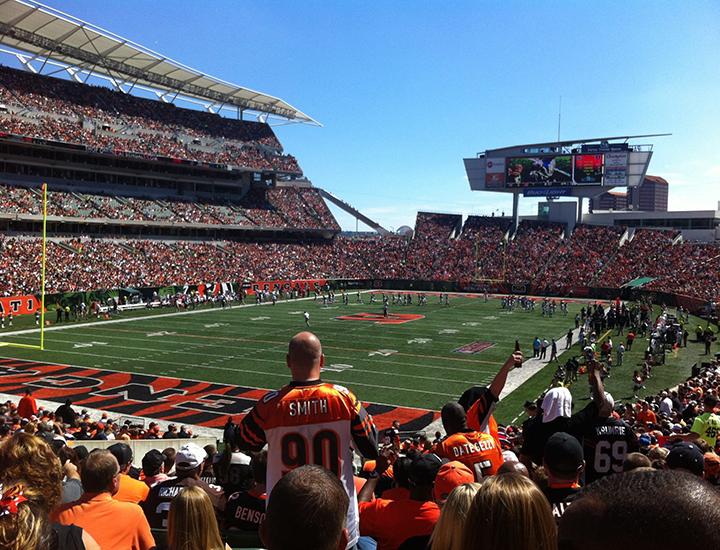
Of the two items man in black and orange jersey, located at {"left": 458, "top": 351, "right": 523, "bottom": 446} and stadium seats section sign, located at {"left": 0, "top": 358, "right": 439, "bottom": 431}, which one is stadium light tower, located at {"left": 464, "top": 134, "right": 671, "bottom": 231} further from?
man in black and orange jersey, located at {"left": 458, "top": 351, "right": 523, "bottom": 446}

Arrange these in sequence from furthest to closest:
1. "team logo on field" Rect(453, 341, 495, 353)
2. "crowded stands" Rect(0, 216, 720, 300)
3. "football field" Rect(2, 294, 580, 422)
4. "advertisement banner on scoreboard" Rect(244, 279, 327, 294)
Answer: "advertisement banner on scoreboard" Rect(244, 279, 327, 294) < "crowded stands" Rect(0, 216, 720, 300) < "team logo on field" Rect(453, 341, 495, 353) < "football field" Rect(2, 294, 580, 422)

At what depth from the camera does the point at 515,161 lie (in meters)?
65.4

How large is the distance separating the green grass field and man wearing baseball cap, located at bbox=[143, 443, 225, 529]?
13.6 m

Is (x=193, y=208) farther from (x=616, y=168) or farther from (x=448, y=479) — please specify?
(x=448, y=479)

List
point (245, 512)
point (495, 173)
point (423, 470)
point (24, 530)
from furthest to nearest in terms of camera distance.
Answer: point (495, 173)
point (245, 512)
point (423, 470)
point (24, 530)

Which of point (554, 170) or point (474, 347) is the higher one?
point (554, 170)

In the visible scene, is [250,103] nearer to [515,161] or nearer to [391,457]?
[515,161]

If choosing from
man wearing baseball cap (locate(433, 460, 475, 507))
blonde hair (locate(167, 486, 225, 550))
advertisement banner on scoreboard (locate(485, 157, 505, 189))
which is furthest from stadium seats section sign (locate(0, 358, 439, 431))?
advertisement banner on scoreboard (locate(485, 157, 505, 189))

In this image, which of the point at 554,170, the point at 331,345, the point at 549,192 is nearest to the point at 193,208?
the point at 549,192

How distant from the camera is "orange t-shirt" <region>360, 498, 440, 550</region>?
361cm

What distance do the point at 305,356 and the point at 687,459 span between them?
2.96m

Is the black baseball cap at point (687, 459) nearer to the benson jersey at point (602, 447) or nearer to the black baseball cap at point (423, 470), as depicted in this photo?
the benson jersey at point (602, 447)

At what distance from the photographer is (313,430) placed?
3.81m

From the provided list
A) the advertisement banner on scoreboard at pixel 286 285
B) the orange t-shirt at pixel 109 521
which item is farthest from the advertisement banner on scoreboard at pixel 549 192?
the orange t-shirt at pixel 109 521
